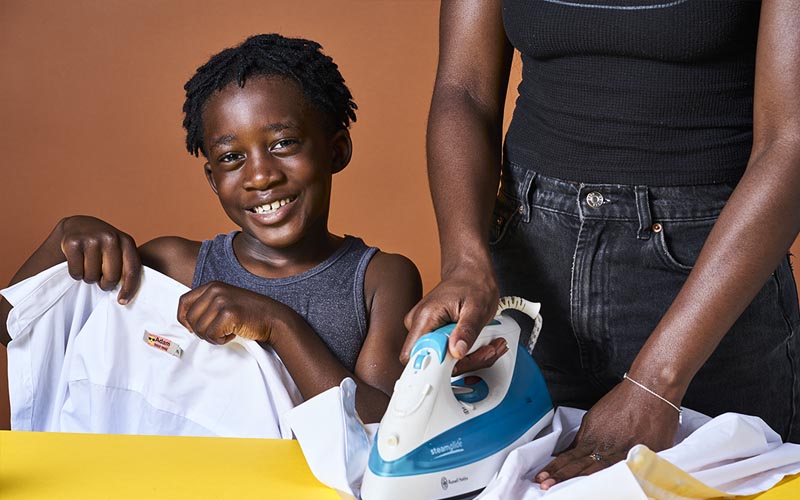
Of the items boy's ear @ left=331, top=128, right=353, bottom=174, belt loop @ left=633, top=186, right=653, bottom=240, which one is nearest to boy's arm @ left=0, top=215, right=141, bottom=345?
boy's ear @ left=331, top=128, right=353, bottom=174

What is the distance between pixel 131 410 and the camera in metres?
1.52

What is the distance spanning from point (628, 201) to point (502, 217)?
0.19 m

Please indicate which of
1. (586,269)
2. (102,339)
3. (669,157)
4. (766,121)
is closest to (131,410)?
(102,339)

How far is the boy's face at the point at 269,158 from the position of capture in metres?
1.55

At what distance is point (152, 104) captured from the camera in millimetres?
2787

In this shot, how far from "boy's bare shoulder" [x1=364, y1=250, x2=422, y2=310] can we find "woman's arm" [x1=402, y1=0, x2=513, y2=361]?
338 millimetres

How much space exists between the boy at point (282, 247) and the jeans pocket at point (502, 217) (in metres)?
0.29

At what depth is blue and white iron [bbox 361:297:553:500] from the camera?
96cm

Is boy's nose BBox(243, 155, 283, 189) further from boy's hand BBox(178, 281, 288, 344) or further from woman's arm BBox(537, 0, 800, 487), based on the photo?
woman's arm BBox(537, 0, 800, 487)

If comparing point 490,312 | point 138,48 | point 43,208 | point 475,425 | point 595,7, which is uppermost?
point 138,48

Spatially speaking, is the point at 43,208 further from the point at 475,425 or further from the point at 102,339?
the point at 475,425

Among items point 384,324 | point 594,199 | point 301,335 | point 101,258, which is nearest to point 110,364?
point 101,258

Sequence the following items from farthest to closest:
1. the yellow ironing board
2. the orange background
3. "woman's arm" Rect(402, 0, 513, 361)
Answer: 1. the orange background
2. "woman's arm" Rect(402, 0, 513, 361)
3. the yellow ironing board

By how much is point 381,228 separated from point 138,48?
814 mm
